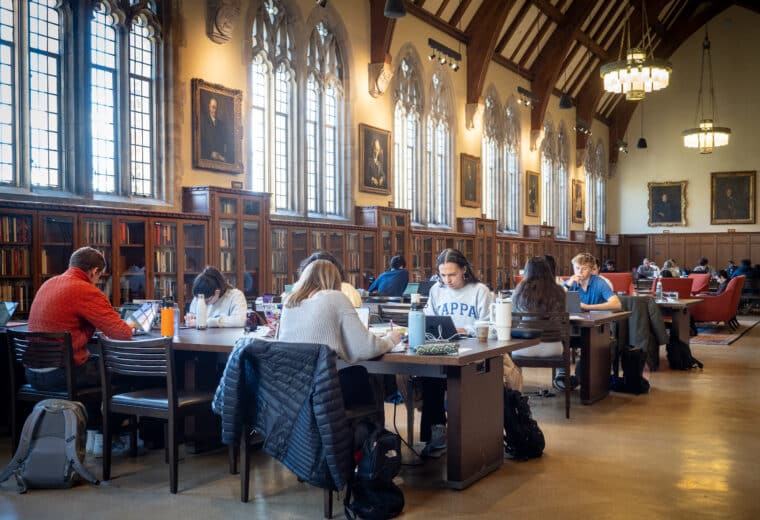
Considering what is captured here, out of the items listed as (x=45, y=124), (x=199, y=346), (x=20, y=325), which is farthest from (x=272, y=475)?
(x=45, y=124)

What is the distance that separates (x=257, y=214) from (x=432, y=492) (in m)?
6.38

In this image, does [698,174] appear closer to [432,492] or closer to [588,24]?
[588,24]

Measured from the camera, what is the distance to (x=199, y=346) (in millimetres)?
4582

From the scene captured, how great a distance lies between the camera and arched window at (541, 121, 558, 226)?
71.4 ft

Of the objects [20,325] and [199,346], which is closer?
[199,346]

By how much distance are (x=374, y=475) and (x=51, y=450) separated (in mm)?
1865

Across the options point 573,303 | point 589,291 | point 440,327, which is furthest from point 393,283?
point 440,327

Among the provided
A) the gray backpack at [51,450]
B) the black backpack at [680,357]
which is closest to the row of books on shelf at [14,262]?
the gray backpack at [51,450]

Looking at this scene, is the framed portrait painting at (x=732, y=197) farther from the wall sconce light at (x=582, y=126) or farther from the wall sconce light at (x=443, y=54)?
the wall sconce light at (x=443, y=54)

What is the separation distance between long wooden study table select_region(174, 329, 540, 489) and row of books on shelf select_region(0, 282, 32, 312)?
3.23 metres

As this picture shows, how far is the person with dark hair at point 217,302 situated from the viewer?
5.59 m

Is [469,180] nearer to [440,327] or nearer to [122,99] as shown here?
[122,99]

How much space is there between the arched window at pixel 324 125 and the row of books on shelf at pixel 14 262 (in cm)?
548

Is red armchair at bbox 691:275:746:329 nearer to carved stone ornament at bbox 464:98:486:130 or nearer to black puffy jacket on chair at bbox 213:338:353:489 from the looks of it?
carved stone ornament at bbox 464:98:486:130
